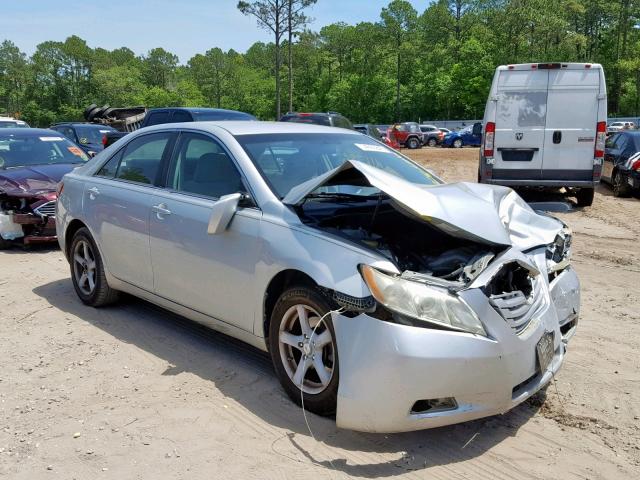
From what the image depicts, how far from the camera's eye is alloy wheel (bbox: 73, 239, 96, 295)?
5.49 metres

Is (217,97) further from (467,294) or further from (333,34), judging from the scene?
(467,294)

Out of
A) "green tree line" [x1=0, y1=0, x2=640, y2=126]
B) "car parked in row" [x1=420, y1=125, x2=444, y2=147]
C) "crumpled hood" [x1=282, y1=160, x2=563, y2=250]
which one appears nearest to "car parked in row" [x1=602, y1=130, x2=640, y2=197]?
"crumpled hood" [x1=282, y1=160, x2=563, y2=250]

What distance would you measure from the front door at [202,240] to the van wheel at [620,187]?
38.5 feet

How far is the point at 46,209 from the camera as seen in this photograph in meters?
8.12

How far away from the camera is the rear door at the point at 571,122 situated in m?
10.8

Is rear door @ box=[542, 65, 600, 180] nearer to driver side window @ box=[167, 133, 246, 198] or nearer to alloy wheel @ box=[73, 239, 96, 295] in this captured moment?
driver side window @ box=[167, 133, 246, 198]

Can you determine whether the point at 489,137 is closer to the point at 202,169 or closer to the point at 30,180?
the point at 30,180

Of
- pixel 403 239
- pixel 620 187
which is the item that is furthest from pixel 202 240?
pixel 620 187

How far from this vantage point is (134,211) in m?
4.80

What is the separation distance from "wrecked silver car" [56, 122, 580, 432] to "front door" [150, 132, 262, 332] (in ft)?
0.04

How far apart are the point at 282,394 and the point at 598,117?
29.9 ft

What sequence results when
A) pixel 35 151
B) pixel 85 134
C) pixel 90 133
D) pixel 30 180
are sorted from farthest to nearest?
1. pixel 90 133
2. pixel 85 134
3. pixel 35 151
4. pixel 30 180

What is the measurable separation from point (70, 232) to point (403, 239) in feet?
A: 11.7

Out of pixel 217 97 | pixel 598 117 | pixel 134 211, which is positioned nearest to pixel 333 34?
pixel 217 97
